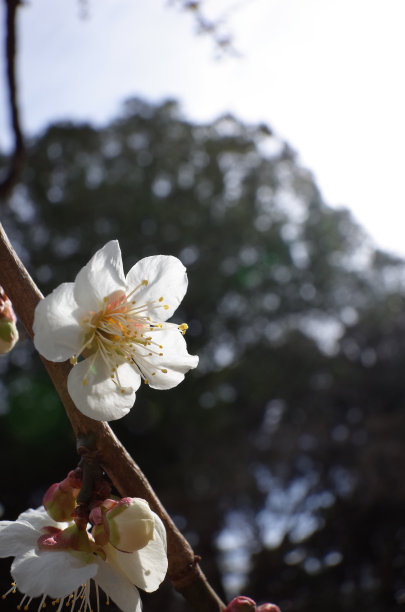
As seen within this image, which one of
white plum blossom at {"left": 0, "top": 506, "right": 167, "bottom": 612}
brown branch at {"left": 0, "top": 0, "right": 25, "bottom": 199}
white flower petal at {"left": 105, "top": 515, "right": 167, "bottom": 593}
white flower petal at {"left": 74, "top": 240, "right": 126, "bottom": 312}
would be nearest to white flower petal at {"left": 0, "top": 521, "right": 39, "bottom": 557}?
white plum blossom at {"left": 0, "top": 506, "right": 167, "bottom": 612}

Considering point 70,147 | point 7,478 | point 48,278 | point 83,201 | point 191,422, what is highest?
point 70,147

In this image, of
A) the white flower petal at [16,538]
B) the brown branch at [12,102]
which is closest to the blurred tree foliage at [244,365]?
the brown branch at [12,102]

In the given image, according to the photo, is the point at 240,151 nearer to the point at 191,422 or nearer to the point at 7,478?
the point at 191,422

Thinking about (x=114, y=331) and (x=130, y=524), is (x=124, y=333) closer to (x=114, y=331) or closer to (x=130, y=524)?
(x=114, y=331)

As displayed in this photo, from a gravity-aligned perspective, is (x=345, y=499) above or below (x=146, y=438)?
below

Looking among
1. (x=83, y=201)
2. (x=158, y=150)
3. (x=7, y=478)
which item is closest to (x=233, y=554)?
(x=7, y=478)

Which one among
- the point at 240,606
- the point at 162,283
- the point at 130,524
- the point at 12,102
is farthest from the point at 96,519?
the point at 12,102

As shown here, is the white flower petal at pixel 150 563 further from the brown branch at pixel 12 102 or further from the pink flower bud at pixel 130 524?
the brown branch at pixel 12 102
